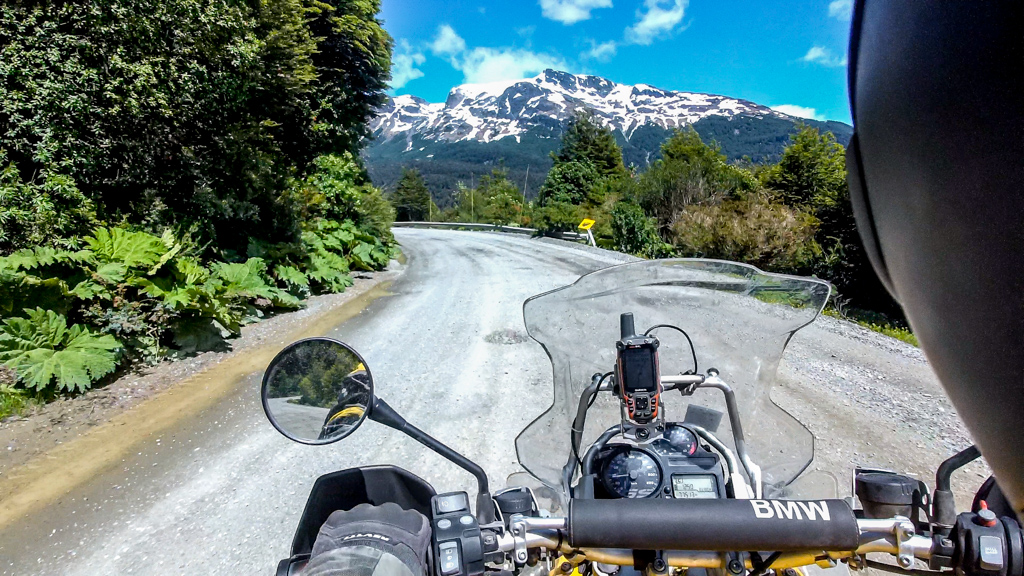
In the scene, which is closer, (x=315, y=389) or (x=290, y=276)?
(x=315, y=389)

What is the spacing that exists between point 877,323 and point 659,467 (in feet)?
36.4

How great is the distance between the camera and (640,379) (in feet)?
5.76

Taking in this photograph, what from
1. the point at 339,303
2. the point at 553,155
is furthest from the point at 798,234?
the point at 553,155

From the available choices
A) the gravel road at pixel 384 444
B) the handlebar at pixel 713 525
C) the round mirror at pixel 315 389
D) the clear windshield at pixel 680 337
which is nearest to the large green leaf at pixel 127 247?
the gravel road at pixel 384 444

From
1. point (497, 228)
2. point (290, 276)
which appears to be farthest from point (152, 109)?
point (497, 228)

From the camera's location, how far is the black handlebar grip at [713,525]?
1003mm

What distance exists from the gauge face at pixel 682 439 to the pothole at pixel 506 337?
5631mm

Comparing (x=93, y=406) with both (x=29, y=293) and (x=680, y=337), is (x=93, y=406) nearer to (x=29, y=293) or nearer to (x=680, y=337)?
(x=29, y=293)

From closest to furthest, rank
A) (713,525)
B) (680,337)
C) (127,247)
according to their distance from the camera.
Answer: (713,525)
(680,337)
(127,247)

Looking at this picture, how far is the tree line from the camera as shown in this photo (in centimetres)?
1302

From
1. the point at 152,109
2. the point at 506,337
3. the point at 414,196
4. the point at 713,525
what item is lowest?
the point at 506,337

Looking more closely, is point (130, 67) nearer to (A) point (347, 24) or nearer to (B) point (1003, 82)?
(B) point (1003, 82)

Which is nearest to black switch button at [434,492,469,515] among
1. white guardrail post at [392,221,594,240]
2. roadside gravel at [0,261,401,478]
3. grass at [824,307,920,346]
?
roadside gravel at [0,261,401,478]

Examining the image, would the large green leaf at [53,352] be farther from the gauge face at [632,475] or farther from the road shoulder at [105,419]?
the gauge face at [632,475]
